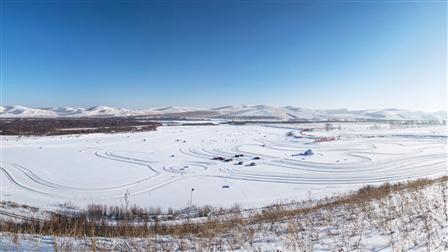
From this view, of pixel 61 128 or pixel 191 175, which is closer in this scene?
pixel 191 175

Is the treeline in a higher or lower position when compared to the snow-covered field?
higher

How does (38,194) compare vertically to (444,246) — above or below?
below

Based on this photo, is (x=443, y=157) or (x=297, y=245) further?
(x=443, y=157)

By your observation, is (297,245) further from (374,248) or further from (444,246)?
Result: (444,246)

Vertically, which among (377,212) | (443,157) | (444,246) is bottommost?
(443,157)

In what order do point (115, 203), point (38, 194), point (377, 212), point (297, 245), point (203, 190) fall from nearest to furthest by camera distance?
point (297, 245)
point (377, 212)
point (115, 203)
point (38, 194)
point (203, 190)

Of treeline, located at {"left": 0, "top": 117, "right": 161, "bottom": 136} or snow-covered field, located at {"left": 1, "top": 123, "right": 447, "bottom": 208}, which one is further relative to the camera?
treeline, located at {"left": 0, "top": 117, "right": 161, "bottom": 136}

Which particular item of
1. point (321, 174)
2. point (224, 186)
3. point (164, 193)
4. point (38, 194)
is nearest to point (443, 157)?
point (321, 174)

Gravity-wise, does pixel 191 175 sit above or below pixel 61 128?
below

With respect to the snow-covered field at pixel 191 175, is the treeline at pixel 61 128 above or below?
above

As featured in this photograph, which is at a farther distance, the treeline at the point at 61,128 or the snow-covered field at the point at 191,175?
the treeline at the point at 61,128

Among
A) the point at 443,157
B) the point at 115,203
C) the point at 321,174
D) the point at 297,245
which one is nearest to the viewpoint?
the point at 297,245
